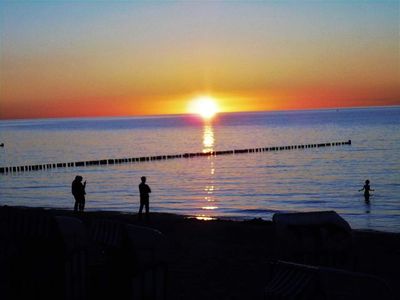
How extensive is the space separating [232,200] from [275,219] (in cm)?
2495

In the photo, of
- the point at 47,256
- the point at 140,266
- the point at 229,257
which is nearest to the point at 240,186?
the point at 229,257

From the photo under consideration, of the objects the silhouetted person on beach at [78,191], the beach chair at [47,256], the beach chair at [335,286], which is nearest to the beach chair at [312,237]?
the beach chair at [47,256]

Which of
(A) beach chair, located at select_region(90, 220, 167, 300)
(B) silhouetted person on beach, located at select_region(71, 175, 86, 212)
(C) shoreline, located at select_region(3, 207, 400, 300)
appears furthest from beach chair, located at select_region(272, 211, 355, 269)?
(B) silhouetted person on beach, located at select_region(71, 175, 86, 212)

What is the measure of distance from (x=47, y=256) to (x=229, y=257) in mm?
6735

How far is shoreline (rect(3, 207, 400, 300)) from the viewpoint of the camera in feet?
40.8

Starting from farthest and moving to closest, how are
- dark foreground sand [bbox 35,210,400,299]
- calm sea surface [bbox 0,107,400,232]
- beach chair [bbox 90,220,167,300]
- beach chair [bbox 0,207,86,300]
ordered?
calm sea surface [bbox 0,107,400,232] < dark foreground sand [bbox 35,210,400,299] < beach chair [bbox 0,207,86,300] < beach chair [bbox 90,220,167,300]

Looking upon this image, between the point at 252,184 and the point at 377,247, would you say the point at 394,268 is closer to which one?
the point at 377,247

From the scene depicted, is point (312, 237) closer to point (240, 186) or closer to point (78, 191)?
point (78, 191)

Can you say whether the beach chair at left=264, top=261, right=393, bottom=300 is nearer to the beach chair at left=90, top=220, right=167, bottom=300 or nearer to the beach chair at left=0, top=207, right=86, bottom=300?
the beach chair at left=90, top=220, right=167, bottom=300

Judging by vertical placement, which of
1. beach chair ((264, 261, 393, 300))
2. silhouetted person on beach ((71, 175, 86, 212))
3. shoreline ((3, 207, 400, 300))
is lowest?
shoreline ((3, 207, 400, 300))

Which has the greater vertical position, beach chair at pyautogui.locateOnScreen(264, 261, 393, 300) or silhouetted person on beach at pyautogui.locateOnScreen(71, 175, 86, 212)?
silhouetted person on beach at pyautogui.locateOnScreen(71, 175, 86, 212)

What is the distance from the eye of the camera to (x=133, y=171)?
195 feet

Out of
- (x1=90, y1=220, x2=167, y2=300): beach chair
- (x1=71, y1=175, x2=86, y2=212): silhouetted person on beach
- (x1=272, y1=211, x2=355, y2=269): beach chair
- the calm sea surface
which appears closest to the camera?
(x1=90, y1=220, x2=167, y2=300): beach chair

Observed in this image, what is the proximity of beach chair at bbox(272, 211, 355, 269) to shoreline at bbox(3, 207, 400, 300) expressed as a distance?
1012 mm
